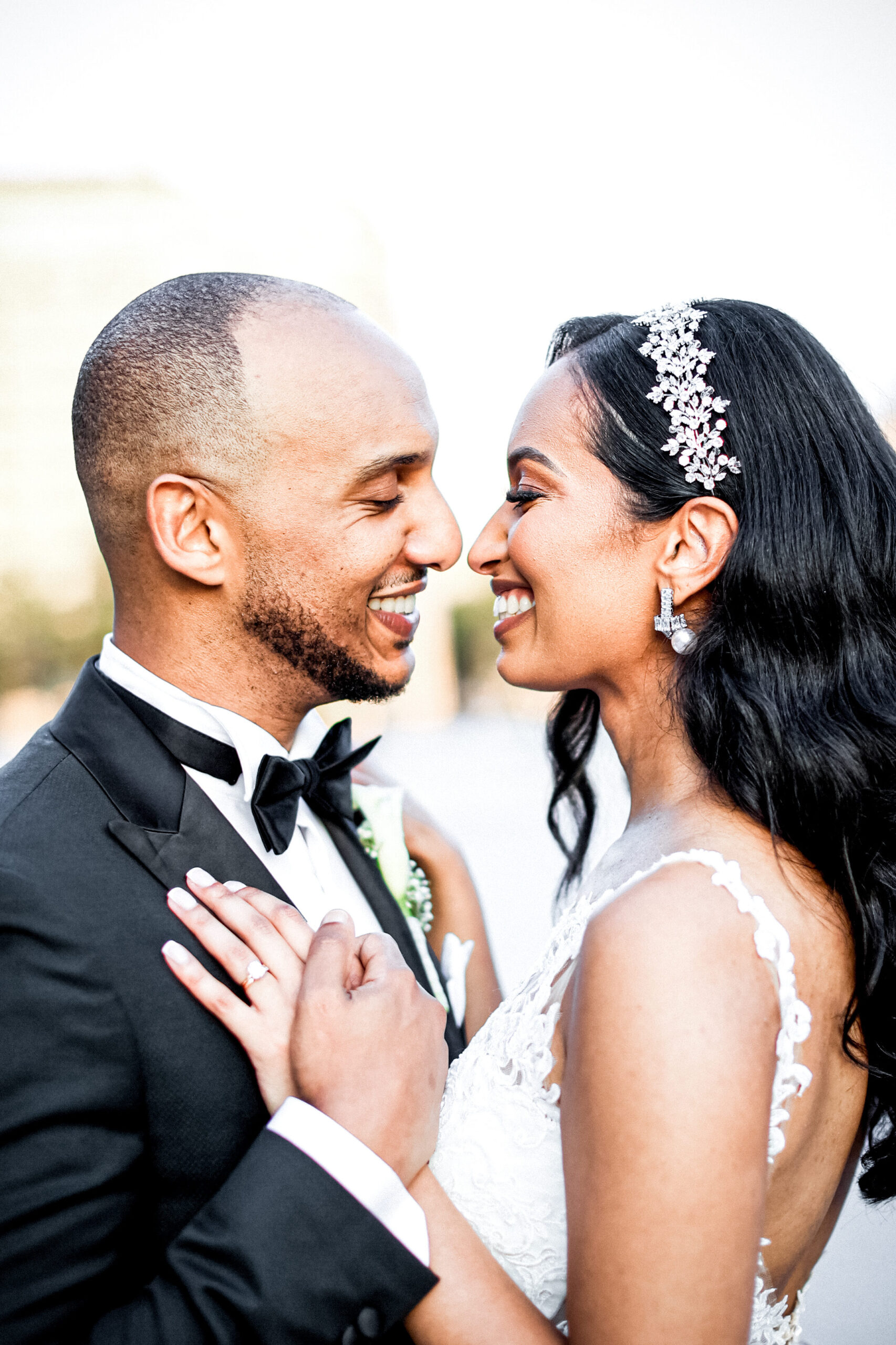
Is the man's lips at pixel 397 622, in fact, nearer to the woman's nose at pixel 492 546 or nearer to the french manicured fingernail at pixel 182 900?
the woman's nose at pixel 492 546

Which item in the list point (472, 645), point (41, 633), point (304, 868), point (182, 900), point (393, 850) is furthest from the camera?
point (472, 645)

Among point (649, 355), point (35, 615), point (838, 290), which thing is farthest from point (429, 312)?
point (649, 355)

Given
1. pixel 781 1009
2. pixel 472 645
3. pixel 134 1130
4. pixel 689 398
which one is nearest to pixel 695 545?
pixel 689 398

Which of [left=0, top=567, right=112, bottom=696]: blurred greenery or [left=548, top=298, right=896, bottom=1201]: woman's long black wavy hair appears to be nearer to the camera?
[left=548, top=298, right=896, bottom=1201]: woman's long black wavy hair

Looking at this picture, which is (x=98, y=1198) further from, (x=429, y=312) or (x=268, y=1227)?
(x=429, y=312)

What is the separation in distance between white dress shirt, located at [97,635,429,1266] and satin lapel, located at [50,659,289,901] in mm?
46

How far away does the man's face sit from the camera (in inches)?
89.3

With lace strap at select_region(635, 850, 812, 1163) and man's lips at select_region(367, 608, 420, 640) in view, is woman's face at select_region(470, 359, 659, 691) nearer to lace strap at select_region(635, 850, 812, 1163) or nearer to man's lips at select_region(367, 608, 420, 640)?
man's lips at select_region(367, 608, 420, 640)

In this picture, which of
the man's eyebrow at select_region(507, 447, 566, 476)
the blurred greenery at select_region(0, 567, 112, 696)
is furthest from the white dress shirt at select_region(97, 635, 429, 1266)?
the blurred greenery at select_region(0, 567, 112, 696)

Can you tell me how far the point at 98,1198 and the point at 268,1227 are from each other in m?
0.28

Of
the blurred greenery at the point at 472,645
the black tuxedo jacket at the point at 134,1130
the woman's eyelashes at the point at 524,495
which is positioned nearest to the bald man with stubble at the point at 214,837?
the black tuxedo jacket at the point at 134,1130

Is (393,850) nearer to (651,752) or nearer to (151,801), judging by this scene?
(651,752)

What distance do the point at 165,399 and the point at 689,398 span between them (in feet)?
3.81

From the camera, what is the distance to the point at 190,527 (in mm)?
2236
